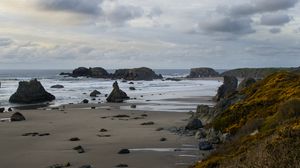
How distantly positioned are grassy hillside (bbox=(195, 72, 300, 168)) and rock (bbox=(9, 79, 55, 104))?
4432 cm

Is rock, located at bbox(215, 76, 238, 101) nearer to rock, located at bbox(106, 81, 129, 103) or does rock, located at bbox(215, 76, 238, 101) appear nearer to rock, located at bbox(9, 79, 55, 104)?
rock, located at bbox(106, 81, 129, 103)

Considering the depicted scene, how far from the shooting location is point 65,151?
25.2 meters

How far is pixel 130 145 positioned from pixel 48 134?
333 inches

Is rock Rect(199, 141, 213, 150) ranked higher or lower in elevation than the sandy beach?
higher

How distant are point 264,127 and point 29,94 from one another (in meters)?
58.9

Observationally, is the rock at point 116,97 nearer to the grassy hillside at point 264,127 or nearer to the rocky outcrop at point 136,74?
the grassy hillside at point 264,127

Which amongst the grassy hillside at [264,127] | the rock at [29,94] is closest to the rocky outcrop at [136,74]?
the rock at [29,94]

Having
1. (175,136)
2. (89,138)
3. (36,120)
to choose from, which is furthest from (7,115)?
(175,136)

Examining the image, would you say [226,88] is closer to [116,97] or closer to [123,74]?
[116,97]

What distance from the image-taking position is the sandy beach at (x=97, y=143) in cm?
2222

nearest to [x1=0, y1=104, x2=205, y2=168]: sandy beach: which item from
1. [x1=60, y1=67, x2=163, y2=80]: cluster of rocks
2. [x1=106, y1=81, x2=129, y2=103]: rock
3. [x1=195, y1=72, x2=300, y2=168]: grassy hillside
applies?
[x1=195, y1=72, x2=300, y2=168]: grassy hillside

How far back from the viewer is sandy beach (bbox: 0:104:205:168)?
22.2 m

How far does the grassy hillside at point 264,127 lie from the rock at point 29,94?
44.3 metres

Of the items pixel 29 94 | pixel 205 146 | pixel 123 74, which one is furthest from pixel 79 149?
pixel 123 74
